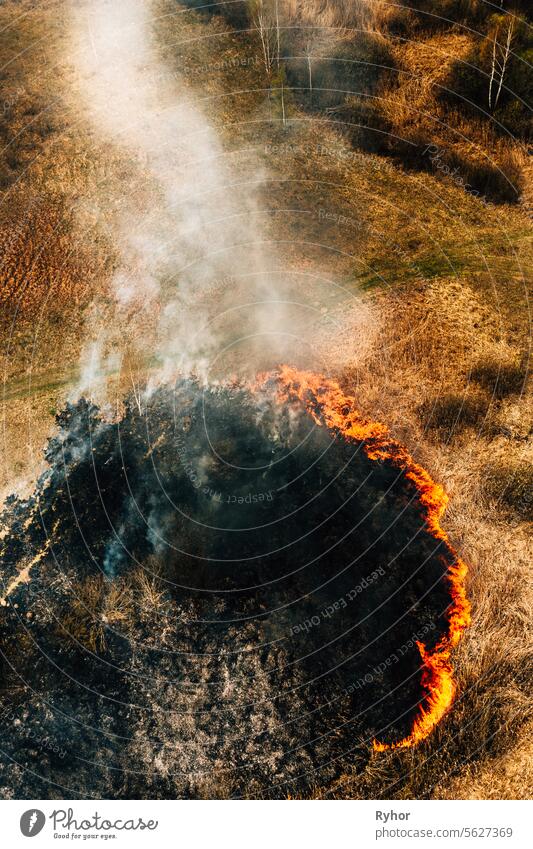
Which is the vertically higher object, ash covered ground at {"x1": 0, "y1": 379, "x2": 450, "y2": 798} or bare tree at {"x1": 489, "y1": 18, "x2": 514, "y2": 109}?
bare tree at {"x1": 489, "y1": 18, "x2": 514, "y2": 109}

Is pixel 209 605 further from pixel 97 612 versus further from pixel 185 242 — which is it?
pixel 185 242

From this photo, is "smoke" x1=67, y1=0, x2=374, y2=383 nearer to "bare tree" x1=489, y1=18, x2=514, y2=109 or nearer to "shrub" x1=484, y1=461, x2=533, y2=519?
"shrub" x1=484, y1=461, x2=533, y2=519

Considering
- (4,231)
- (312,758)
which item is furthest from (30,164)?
(312,758)

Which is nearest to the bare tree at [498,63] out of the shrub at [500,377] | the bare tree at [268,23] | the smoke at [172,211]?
the bare tree at [268,23]

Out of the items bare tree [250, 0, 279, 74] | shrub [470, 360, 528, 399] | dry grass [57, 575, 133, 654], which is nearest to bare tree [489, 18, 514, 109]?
bare tree [250, 0, 279, 74]

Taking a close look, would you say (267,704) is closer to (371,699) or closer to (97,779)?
(371,699)
